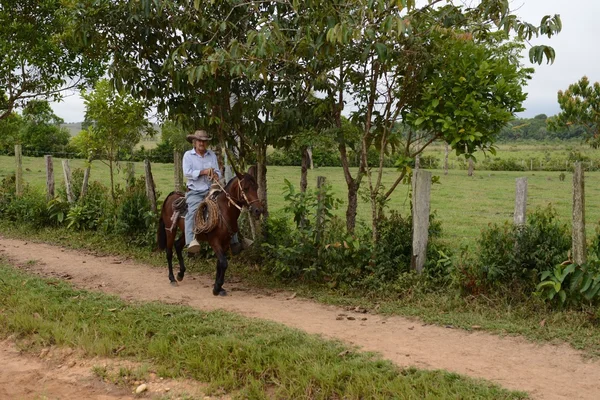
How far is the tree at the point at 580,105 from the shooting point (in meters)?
19.2

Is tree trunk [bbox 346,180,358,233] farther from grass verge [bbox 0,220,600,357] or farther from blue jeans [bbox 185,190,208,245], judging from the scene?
blue jeans [bbox 185,190,208,245]

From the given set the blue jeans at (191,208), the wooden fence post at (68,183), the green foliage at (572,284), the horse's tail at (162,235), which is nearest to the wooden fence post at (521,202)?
the green foliage at (572,284)

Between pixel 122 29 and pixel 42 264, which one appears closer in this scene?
pixel 122 29

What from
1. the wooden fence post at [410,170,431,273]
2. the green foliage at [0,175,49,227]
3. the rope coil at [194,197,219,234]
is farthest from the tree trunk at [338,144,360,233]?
the green foliage at [0,175,49,227]

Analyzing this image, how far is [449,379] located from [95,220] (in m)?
9.37

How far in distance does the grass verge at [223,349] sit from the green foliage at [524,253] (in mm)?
2375

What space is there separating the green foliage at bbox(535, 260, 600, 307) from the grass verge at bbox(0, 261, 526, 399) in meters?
2.19

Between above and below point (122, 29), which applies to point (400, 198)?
below

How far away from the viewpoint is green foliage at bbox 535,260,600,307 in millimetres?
6363

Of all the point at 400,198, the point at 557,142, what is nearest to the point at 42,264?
the point at 400,198

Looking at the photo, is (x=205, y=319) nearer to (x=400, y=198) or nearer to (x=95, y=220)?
(x=95, y=220)

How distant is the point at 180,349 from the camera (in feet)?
18.8

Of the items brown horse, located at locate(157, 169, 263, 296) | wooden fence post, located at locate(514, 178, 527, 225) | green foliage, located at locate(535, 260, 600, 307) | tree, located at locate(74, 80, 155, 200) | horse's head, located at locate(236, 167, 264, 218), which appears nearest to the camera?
green foliage, located at locate(535, 260, 600, 307)

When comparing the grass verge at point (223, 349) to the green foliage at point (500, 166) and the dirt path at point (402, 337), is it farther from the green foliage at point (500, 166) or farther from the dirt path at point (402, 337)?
the green foliage at point (500, 166)
